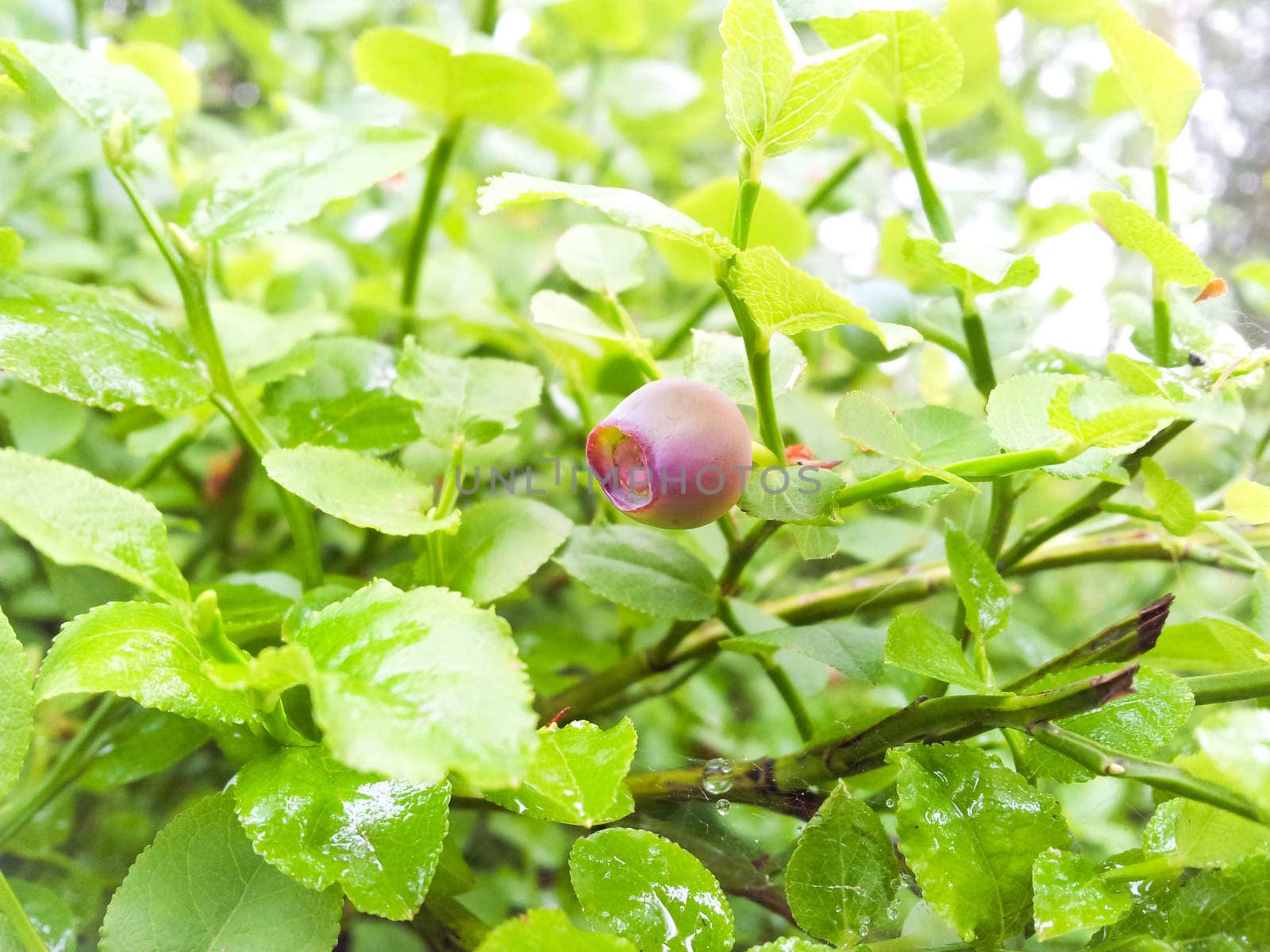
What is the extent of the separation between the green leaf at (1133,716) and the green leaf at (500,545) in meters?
0.19

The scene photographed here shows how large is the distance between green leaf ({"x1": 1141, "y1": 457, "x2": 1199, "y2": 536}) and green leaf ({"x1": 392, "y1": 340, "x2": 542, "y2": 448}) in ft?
0.84

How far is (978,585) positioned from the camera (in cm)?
35

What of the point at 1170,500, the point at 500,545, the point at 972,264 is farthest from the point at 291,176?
the point at 1170,500

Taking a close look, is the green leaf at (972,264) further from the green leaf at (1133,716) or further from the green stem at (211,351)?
the green stem at (211,351)

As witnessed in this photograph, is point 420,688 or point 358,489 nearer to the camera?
point 420,688

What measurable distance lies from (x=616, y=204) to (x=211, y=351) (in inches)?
8.8

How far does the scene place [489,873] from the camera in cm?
68

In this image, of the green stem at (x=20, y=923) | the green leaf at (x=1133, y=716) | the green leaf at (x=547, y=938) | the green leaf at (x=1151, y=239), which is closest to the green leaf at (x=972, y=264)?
the green leaf at (x=1151, y=239)

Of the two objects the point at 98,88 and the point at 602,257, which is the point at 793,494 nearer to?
the point at 602,257

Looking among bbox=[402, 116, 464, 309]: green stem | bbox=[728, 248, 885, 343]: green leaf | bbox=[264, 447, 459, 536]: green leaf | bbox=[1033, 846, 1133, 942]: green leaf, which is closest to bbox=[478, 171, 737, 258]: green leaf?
bbox=[728, 248, 885, 343]: green leaf

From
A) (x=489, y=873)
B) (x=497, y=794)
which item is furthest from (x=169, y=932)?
(x=489, y=873)

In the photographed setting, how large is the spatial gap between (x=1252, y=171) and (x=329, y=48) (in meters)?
1.27

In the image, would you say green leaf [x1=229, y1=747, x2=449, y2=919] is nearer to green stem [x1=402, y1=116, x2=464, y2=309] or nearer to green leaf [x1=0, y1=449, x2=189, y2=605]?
green leaf [x1=0, y1=449, x2=189, y2=605]

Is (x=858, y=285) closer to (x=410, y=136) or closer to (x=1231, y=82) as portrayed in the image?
(x=410, y=136)
